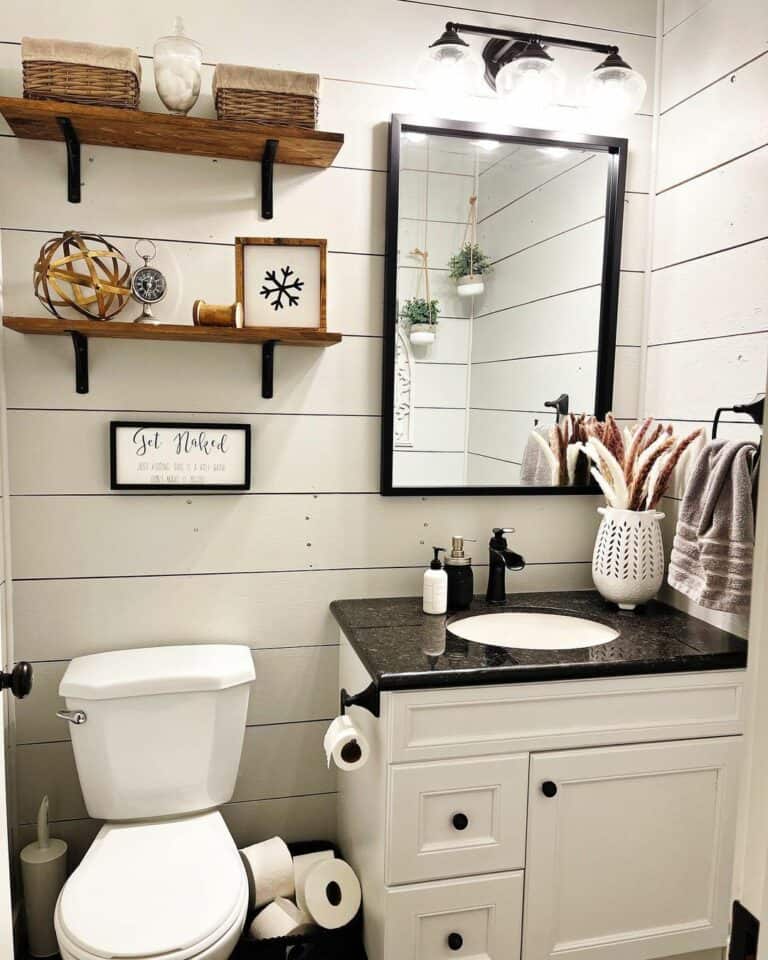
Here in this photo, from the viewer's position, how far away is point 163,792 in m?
1.74

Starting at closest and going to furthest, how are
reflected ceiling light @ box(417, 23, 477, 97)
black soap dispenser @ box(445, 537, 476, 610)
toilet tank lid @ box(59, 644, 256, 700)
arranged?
toilet tank lid @ box(59, 644, 256, 700), reflected ceiling light @ box(417, 23, 477, 97), black soap dispenser @ box(445, 537, 476, 610)

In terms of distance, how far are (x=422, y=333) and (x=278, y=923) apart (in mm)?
1414

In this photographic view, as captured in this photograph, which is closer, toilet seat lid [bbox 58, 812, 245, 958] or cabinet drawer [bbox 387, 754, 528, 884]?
toilet seat lid [bbox 58, 812, 245, 958]

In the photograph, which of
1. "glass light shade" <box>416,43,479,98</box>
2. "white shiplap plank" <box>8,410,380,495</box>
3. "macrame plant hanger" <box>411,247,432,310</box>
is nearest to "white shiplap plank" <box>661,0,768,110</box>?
"glass light shade" <box>416,43,479,98</box>

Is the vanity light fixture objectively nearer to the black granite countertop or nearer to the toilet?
the black granite countertop

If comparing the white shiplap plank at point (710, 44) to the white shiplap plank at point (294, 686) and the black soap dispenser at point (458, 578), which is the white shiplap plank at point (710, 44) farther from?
the white shiplap plank at point (294, 686)

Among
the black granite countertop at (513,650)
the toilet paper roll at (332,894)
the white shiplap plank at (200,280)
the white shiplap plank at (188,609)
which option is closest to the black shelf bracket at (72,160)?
the white shiplap plank at (200,280)

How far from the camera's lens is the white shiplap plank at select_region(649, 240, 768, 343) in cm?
174

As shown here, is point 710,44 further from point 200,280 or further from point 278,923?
point 278,923

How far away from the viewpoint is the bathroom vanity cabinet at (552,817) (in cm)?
154

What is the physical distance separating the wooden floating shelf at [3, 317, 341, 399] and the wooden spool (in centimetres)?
2

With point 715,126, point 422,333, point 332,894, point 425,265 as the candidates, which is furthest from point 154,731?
point 715,126

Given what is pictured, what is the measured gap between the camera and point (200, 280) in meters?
1.87

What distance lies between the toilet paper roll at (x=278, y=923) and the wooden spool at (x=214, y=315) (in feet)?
4.30
